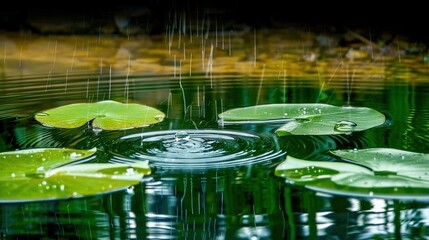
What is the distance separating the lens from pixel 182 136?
1.96m

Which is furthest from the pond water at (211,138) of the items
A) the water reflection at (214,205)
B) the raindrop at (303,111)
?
the raindrop at (303,111)

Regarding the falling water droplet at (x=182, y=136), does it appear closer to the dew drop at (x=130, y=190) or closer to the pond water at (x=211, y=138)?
the pond water at (x=211, y=138)

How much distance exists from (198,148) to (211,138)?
0.11 m

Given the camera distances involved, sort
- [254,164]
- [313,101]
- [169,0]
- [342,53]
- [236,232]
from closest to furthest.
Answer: [236,232]
[254,164]
[313,101]
[342,53]
[169,0]

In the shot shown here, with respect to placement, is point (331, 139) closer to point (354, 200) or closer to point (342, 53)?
point (354, 200)

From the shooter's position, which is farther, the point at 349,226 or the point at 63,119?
the point at 63,119

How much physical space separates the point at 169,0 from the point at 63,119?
3312 millimetres

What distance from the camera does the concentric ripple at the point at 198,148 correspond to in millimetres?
1726

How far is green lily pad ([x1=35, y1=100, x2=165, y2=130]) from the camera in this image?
212 cm

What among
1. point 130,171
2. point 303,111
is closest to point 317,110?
point 303,111

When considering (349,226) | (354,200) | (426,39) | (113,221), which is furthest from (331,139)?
(426,39)

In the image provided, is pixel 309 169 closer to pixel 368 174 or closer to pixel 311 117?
pixel 368 174

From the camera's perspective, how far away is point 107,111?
2.25 metres

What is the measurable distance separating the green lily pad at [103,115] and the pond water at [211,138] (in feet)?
0.14
